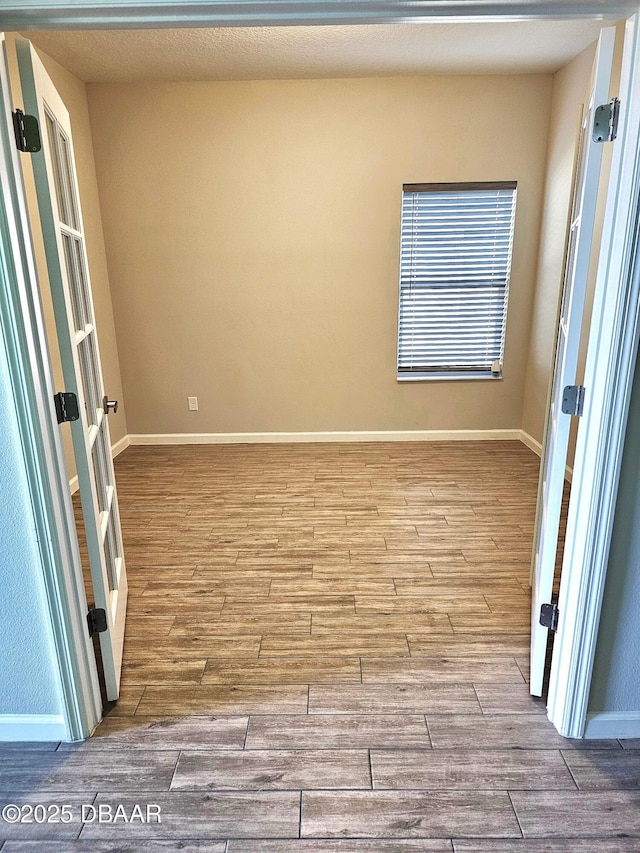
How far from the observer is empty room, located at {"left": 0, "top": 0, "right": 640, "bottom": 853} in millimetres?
1465

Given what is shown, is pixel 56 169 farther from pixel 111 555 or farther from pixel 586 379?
pixel 586 379

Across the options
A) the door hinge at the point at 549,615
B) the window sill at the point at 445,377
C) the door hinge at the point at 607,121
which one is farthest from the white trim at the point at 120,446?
the door hinge at the point at 607,121

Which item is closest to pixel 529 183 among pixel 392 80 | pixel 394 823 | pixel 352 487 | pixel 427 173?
pixel 427 173

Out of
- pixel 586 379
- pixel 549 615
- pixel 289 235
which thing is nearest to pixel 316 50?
pixel 289 235

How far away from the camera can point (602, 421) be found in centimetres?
147

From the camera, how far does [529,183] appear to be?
4.17m

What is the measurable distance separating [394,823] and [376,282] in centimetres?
373

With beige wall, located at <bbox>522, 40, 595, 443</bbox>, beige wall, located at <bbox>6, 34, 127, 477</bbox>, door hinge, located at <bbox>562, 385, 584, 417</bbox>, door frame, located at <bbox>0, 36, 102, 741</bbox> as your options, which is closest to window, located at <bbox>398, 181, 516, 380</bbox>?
beige wall, located at <bbox>522, 40, 595, 443</bbox>

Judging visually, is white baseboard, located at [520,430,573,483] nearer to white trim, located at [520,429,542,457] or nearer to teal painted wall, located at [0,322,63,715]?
white trim, located at [520,429,542,457]

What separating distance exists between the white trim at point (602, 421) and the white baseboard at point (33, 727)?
5.37 feet

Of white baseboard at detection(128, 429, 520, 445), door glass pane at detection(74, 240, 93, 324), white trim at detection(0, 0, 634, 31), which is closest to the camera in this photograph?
white trim at detection(0, 0, 634, 31)

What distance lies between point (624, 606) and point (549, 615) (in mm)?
268

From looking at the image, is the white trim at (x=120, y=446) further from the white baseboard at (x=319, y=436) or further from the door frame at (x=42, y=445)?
the door frame at (x=42, y=445)

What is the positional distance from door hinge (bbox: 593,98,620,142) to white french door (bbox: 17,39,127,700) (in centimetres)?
151
